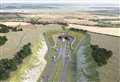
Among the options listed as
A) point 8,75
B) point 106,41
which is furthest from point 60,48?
point 8,75

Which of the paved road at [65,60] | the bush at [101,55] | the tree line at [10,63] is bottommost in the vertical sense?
the paved road at [65,60]

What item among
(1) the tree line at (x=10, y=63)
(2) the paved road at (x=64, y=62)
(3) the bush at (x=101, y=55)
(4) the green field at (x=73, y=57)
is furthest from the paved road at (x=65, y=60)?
(1) the tree line at (x=10, y=63)

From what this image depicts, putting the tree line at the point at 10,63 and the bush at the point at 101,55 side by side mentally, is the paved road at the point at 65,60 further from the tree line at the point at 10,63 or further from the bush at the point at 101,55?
the tree line at the point at 10,63

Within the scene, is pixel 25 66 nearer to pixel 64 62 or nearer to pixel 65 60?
pixel 64 62

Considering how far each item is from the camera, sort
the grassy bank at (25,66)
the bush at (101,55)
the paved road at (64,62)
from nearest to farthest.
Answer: the grassy bank at (25,66), the paved road at (64,62), the bush at (101,55)

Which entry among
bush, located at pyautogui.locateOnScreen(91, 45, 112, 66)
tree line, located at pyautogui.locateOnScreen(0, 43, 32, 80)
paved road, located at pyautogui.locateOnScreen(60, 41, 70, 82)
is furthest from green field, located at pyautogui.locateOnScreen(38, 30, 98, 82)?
tree line, located at pyautogui.locateOnScreen(0, 43, 32, 80)

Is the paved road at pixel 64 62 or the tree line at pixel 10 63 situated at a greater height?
the tree line at pixel 10 63

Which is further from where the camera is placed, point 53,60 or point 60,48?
point 60,48

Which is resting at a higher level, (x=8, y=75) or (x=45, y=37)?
(x=8, y=75)

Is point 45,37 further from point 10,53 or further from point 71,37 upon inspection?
point 10,53

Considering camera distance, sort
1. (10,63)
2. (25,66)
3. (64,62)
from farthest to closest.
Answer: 1. (64,62)
2. (25,66)
3. (10,63)

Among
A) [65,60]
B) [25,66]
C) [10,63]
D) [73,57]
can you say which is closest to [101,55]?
[65,60]
